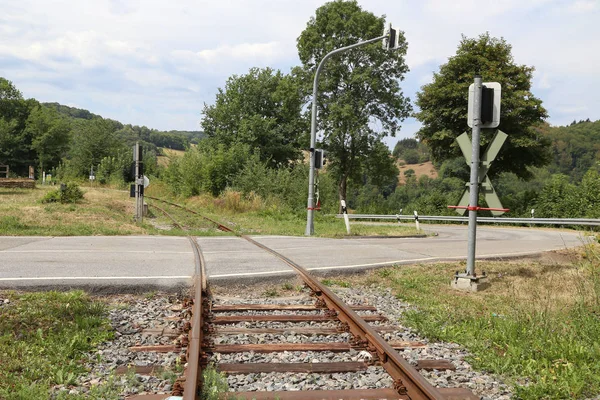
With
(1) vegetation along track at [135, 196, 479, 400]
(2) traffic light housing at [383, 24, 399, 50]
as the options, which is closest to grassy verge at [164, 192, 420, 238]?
(2) traffic light housing at [383, 24, 399, 50]

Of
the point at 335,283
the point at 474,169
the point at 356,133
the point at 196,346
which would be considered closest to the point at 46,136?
the point at 356,133

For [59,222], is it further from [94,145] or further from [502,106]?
[94,145]

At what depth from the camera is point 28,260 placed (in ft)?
26.7

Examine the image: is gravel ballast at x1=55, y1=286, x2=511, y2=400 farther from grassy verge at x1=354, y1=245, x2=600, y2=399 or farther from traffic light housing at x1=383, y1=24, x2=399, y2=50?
traffic light housing at x1=383, y1=24, x2=399, y2=50

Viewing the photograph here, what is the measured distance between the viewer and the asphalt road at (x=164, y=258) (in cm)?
681

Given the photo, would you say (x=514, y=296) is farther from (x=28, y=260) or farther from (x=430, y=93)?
(x=430, y=93)

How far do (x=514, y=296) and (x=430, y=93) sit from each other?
96.4 ft

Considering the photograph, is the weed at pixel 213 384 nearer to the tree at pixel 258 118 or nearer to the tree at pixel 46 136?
the tree at pixel 258 118

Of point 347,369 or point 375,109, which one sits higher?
point 375,109

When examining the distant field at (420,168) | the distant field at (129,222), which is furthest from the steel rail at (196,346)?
the distant field at (420,168)

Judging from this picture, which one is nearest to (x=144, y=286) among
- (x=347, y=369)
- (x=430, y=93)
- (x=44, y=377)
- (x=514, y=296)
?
(x=44, y=377)

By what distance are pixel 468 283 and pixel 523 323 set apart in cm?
216

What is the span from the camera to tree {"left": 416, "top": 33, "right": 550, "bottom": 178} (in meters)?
31.2

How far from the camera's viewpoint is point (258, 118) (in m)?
48.2
